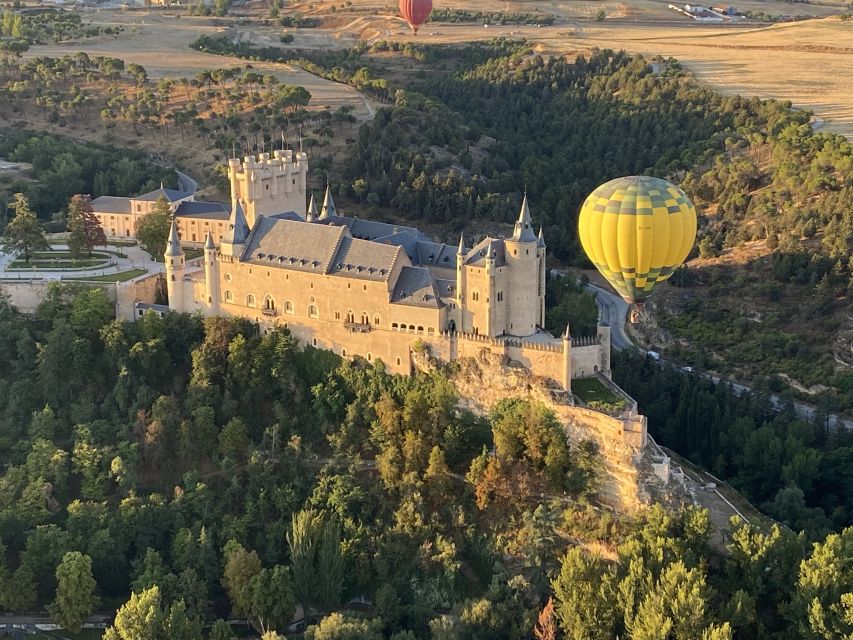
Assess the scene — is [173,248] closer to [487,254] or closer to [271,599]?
[487,254]

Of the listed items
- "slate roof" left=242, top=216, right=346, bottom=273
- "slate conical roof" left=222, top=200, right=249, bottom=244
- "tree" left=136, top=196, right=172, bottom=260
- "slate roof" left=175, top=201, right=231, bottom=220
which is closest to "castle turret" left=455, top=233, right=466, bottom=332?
"slate roof" left=242, top=216, right=346, bottom=273

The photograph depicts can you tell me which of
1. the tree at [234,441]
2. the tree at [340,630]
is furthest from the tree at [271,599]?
the tree at [234,441]

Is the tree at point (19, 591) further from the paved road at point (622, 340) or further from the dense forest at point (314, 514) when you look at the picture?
the paved road at point (622, 340)

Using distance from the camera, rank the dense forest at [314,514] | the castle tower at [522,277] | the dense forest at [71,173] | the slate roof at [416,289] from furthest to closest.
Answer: the dense forest at [71,173] < the slate roof at [416,289] < the castle tower at [522,277] < the dense forest at [314,514]

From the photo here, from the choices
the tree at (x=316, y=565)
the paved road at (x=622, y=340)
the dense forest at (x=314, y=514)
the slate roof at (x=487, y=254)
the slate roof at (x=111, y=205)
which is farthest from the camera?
the slate roof at (x=111, y=205)

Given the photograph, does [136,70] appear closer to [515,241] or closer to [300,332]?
[300,332]

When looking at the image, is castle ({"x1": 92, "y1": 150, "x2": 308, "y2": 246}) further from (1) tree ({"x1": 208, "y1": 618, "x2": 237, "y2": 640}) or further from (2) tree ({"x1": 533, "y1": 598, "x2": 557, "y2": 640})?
(2) tree ({"x1": 533, "y1": 598, "x2": 557, "y2": 640})
